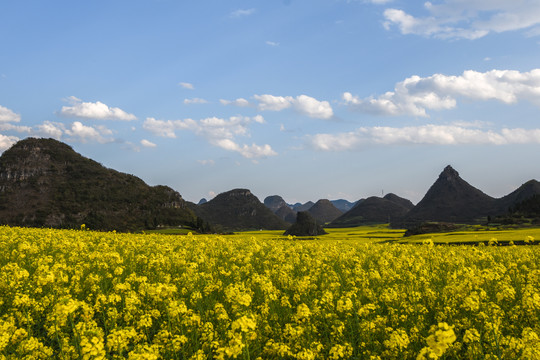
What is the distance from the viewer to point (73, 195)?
12056 centimetres

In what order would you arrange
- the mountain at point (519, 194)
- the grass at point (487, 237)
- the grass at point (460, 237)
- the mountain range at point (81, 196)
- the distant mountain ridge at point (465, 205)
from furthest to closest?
the distant mountain ridge at point (465, 205) < the mountain at point (519, 194) < the mountain range at point (81, 196) < the grass at point (460, 237) < the grass at point (487, 237)

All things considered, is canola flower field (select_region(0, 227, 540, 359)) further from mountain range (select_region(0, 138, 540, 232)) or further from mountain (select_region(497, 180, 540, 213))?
mountain (select_region(497, 180, 540, 213))

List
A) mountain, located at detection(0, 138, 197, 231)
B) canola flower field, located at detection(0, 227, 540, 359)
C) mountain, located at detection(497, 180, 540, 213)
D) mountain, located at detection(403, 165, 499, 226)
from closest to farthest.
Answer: canola flower field, located at detection(0, 227, 540, 359) → mountain, located at detection(0, 138, 197, 231) → mountain, located at detection(497, 180, 540, 213) → mountain, located at detection(403, 165, 499, 226)

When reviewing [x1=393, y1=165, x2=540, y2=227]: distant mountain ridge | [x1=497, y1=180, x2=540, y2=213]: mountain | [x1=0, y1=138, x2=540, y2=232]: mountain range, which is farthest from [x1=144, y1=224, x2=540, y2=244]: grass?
[x1=497, y1=180, x2=540, y2=213]: mountain

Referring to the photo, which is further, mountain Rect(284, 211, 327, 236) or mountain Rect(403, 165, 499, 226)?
mountain Rect(403, 165, 499, 226)

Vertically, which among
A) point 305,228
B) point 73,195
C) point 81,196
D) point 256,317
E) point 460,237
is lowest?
point 305,228

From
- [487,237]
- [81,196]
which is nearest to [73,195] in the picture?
[81,196]

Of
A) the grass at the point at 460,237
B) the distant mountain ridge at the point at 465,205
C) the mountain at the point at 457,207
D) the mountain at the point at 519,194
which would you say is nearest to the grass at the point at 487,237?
the grass at the point at 460,237

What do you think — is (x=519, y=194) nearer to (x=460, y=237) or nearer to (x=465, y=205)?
(x=465, y=205)

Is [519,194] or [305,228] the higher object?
[519,194]

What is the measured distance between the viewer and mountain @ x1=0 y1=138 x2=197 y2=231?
109 meters

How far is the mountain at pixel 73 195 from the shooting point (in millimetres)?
108875

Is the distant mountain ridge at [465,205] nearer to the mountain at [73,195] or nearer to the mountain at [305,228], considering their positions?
the mountain at [305,228]

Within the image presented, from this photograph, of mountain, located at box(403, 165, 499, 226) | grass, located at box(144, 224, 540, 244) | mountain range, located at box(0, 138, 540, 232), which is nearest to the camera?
grass, located at box(144, 224, 540, 244)
